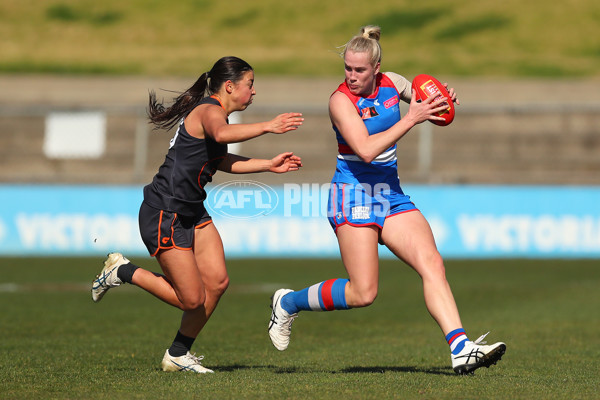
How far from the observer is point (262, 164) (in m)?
6.39

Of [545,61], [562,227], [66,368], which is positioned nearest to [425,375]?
[66,368]

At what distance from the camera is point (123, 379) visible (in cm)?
608

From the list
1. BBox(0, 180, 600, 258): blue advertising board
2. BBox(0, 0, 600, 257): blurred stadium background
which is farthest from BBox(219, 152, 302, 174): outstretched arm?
BBox(0, 180, 600, 258): blue advertising board

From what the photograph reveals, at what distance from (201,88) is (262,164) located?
2.24 feet

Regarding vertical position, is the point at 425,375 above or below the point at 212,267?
below

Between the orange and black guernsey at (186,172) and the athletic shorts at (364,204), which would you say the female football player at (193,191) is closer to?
the orange and black guernsey at (186,172)

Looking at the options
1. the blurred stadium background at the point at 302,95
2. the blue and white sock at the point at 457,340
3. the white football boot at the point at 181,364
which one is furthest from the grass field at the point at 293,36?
the blue and white sock at the point at 457,340

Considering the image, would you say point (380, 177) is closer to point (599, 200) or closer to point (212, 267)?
point (212, 267)

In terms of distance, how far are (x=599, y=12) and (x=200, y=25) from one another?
46.4 feet

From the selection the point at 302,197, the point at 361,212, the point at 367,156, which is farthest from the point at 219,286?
the point at 302,197

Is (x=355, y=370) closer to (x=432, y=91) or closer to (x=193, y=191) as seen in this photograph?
(x=193, y=191)

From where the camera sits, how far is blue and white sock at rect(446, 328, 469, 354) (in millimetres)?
5977

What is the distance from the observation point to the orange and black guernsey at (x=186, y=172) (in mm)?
6301

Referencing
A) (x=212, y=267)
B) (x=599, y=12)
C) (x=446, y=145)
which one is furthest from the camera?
(x=599, y=12)
